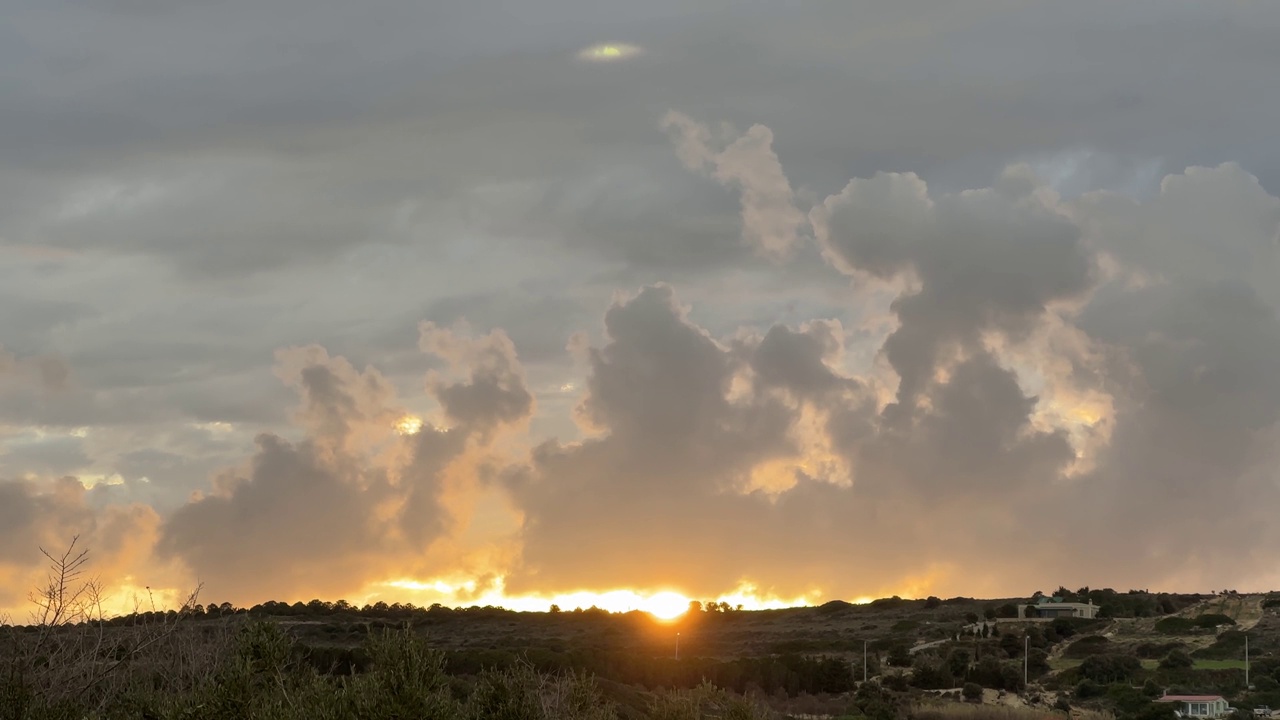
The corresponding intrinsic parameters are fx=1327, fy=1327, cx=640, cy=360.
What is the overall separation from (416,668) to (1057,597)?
504ft

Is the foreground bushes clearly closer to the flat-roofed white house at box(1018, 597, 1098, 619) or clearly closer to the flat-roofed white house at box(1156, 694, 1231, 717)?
the flat-roofed white house at box(1156, 694, 1231, 717)

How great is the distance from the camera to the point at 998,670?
113 meters

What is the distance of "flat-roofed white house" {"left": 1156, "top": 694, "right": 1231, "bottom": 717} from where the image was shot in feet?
297

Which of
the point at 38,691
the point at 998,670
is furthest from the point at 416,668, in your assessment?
the point at 998,670

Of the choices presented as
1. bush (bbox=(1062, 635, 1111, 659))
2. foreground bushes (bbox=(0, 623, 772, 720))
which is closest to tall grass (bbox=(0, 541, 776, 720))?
foreground bushes (bbox=(0, 623, 772, 720))

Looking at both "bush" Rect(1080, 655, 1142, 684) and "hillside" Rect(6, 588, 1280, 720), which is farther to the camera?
"bush" Rect(1080, 655, 1142, 684)

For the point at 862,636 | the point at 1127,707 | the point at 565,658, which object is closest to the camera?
the point at 1127,707

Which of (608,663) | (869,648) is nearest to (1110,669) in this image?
(869,648)

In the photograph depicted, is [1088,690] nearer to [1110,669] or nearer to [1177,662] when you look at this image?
[1110,669]

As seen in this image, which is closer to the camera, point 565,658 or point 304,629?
point 565,658

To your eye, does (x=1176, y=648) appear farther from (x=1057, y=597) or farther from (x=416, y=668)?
(x=416, y=668)

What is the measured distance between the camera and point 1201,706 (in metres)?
91.8

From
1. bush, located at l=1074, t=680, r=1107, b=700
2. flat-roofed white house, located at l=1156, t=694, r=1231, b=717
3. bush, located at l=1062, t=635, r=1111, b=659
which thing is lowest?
flat-roofed white house, located at l=1156, t=694, r=1231, b=717

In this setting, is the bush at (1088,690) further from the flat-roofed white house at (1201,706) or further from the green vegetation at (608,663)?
the flat-roofed white house at (1201,706)
